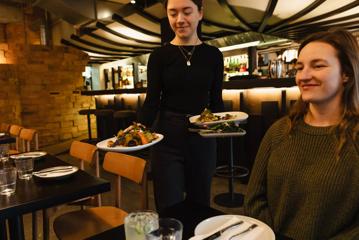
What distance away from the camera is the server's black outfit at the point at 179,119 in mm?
1508

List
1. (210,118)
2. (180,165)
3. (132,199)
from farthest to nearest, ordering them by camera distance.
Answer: (132,199) → (210,118) → (180,165)

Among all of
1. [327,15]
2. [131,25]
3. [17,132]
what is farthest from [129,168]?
[327,15]

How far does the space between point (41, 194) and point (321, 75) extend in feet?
4.12

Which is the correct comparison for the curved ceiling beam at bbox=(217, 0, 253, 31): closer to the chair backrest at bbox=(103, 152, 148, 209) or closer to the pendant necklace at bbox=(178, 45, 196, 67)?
the pendant necklace at bbox=(178, 45, 196, 67)

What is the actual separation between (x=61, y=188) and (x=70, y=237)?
0.38 metres

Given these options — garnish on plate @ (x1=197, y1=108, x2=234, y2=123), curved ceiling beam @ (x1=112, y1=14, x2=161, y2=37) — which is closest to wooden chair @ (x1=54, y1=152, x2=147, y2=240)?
garnish on plate @ (x1=197, y1=108, x2=234, y2=123)

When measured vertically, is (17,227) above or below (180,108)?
below

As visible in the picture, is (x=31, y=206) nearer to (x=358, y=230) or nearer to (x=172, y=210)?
(x=172, y=210)

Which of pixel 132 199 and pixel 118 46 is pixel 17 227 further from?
pixel 118 46

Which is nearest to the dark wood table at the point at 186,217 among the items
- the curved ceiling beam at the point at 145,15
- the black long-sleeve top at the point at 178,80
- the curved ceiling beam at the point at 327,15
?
the black long-sleeve top at the point at 178,80

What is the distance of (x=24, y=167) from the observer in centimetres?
168

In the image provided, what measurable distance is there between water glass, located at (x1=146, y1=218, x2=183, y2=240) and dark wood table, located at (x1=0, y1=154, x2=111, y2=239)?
0.70 m

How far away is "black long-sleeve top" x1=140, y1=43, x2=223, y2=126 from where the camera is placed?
1.55 metres

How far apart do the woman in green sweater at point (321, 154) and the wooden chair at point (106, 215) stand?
786 millimetres
